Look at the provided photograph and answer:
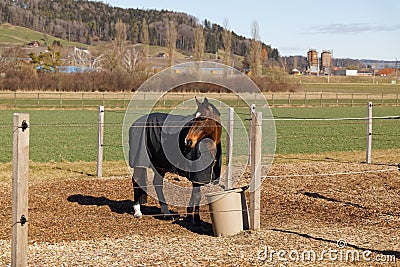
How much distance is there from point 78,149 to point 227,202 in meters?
11.9

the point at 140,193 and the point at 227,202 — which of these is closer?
the point at 227,202

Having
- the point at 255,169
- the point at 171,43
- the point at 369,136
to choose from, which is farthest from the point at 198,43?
the point at 255,169

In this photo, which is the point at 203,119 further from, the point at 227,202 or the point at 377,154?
the point at 377,154

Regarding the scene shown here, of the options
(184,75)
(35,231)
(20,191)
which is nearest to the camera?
(20,191)

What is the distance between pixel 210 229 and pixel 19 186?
362 centimetres

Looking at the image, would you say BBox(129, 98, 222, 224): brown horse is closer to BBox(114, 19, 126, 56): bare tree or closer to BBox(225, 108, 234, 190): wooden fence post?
Result: BBox(225, 108, 234, 190): wooden fence post

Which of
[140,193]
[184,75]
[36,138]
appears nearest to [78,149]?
[36,138]

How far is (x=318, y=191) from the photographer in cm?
1141

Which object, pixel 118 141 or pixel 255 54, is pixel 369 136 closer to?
pixel 118 141

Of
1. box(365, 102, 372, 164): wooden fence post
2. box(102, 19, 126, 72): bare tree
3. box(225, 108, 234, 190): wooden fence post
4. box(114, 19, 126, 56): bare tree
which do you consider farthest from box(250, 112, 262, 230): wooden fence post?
box(114, 19, 126, 56): bare tree

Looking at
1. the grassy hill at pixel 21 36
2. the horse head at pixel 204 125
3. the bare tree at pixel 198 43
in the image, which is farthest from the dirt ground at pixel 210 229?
the grassy hill at pixel 21 36

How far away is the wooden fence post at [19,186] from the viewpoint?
5.59 metres

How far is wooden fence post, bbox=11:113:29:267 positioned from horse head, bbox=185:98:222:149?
2.81m

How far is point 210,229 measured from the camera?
28.4 feet
